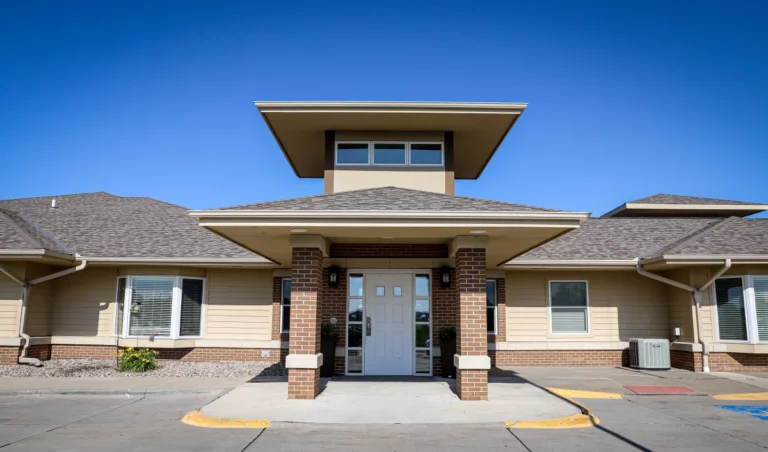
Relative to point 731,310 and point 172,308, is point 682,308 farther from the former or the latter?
point 172,308

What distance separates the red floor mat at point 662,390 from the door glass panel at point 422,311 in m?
4.54

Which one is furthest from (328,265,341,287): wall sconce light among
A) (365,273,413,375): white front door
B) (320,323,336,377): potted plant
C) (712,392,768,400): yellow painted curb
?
(712,392,768,400): yellow painted curb

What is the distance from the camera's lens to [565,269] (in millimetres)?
16016

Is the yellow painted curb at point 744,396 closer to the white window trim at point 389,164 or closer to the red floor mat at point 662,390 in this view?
the red floor mat at point 662,390

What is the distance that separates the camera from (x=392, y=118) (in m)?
13.3

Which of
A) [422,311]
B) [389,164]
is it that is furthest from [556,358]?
[389,164]

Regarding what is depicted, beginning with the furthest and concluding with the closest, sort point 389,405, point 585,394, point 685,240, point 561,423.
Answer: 1. point 685,240
2. point 585,394
3. point 389,405
4. point 561,423

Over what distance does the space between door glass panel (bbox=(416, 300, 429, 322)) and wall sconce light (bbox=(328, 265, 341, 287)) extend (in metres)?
1.94

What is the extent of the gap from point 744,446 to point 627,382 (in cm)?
571

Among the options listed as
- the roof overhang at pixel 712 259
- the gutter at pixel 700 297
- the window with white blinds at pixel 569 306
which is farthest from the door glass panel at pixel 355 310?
the gutter at pixel 700 297

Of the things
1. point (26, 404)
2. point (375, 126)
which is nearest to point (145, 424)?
point (26, 404)

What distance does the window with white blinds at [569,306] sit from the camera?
1616cm

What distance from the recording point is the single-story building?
10.5m

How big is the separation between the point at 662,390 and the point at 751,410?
75.3 inches
